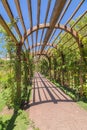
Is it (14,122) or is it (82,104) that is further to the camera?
(82,104)

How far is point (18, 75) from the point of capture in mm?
8188

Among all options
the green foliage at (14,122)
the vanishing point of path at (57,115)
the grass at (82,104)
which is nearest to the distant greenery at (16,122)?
the green foliage at (14,122)

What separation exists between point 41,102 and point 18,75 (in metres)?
1.39

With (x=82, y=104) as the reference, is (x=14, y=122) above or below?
below

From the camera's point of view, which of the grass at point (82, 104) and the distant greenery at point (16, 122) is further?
the grass at point (82, 104)

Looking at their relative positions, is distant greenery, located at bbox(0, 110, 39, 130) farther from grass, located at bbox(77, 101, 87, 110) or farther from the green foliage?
grass, located at bbox(77, 101, 87, 110)

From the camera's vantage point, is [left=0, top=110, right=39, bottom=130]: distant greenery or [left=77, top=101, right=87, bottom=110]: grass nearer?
[left=0, top=110, right=39, bottom=130]: distant greenery

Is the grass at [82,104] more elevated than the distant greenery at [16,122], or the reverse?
the grass at [82,104]

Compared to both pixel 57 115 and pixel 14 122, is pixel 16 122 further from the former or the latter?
pixel 57 115

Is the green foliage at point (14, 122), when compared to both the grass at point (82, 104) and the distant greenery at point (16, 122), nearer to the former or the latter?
the distant greenery at point (16, 122)

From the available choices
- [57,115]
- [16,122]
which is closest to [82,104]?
[57,115]

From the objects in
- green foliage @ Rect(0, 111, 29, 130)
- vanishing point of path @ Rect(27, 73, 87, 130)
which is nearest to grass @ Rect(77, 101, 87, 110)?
vanishing point of path @ Rect(27, 73, 87, 130)

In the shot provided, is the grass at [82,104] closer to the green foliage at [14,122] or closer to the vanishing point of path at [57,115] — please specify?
the vanishing point of path at [57,115]

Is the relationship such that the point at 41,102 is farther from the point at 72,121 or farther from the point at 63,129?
the point at 63,129
